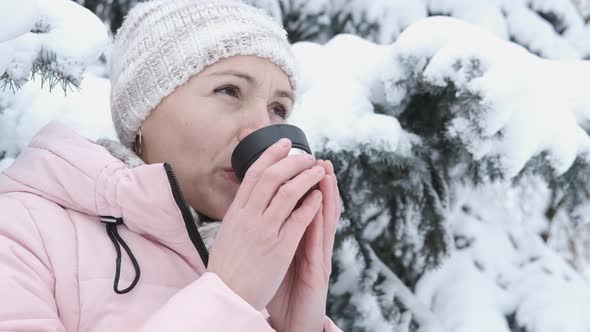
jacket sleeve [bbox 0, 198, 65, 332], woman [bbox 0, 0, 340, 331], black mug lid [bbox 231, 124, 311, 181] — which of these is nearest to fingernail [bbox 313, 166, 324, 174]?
woman [bbox 0, 0, 340, 331]

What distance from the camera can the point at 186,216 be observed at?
3.65 feet

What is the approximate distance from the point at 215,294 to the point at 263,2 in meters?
1.93

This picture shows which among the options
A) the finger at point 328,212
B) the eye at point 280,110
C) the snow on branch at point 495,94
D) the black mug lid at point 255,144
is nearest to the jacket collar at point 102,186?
the black mug lid at point 255,144

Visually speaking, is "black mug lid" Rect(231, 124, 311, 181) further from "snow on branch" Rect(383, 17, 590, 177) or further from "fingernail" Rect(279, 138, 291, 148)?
"snow on branch" Rect(383, 17, 590, 177)

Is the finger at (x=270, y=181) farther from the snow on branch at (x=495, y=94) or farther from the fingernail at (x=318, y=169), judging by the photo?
the snow on branch at (x=495, y=94)

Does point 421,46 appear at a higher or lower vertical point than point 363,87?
higher

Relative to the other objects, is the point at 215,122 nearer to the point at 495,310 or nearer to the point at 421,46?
the point at 421,46

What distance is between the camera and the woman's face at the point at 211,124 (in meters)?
1.27

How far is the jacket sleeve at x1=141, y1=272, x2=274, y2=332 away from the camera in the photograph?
2.95 ft

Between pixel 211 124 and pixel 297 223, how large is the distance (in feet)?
1.12

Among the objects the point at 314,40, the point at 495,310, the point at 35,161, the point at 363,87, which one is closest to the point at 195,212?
the point at 35,161

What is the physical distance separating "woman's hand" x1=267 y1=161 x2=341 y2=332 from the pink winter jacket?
0.21 m

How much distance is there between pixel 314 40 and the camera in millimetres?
2881

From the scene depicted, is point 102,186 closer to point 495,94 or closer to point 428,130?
point 495,94
